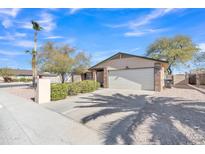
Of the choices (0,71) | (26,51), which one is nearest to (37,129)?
(26,51)

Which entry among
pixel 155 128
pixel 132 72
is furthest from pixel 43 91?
pixel 132 72

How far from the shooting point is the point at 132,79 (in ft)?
52.7

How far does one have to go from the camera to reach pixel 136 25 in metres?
10.5

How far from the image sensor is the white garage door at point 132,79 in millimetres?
14984

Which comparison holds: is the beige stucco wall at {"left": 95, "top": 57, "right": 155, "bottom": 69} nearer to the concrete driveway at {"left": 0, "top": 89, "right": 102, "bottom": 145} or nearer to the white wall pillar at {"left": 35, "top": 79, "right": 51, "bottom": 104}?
the white wall pillar at {"left": 35, "top": 79, "right": 51, "bottom": 104}

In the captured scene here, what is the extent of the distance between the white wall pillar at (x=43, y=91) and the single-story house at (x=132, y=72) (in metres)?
9.42

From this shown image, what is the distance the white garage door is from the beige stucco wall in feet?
2.93

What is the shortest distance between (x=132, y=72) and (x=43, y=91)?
1028 centimetres

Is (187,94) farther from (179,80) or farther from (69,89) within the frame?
(179,80)

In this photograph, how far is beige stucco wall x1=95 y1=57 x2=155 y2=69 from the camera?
16.0 m
